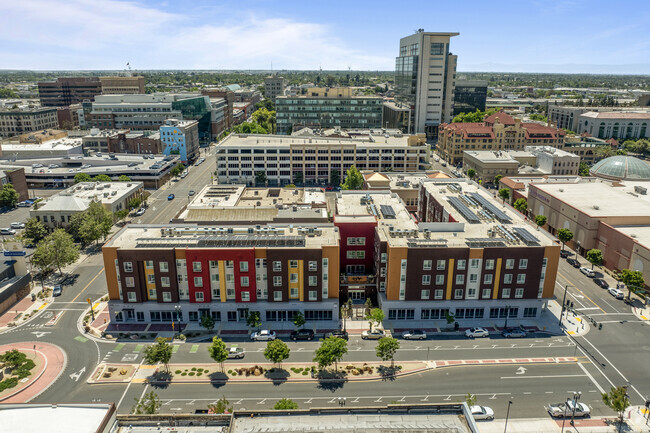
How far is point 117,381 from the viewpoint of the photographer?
68562 mm

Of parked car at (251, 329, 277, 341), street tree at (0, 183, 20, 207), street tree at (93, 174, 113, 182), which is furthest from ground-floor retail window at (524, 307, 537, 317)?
street tree at (0, 183, 20, 207)

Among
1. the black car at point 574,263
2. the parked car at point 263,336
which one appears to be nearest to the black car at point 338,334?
the parked car at point 263,336

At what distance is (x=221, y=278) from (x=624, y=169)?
14312cm

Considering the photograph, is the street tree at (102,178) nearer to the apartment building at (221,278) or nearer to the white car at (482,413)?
the apartment building at (221,278)

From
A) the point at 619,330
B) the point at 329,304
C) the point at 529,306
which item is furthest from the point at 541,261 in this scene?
the point at 329,304

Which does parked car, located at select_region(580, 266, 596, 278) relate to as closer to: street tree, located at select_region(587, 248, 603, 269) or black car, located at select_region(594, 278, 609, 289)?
black car, located at select_region(594, 278, 609, 289)

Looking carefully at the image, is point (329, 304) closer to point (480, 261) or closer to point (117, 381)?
point (480, 261)

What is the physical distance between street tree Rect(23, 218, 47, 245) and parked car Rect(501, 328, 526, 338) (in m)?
113

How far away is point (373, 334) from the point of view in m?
80.2

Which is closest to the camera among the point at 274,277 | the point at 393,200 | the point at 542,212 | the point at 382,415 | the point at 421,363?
the point at 382,415

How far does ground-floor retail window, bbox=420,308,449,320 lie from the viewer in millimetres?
85194

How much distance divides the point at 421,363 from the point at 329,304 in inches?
768

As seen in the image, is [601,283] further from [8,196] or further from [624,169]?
[8,196]

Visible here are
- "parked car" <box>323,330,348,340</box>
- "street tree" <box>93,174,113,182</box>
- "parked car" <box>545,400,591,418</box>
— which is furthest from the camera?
"street tree" <box>93,174,113,182</box>
